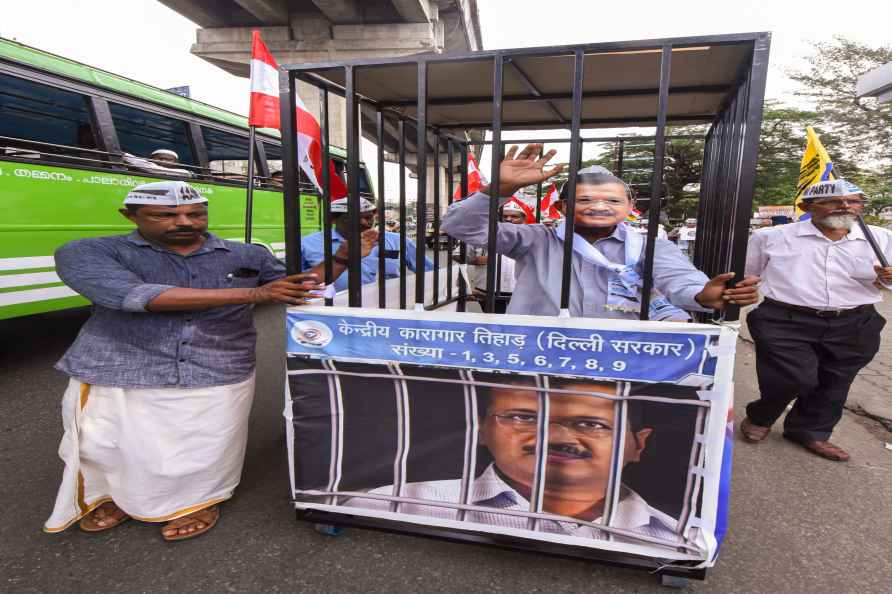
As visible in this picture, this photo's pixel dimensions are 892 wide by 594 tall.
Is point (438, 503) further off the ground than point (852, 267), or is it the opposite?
point (852, 267)

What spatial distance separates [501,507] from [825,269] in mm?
2574

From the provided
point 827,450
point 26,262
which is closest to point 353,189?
point 827,450

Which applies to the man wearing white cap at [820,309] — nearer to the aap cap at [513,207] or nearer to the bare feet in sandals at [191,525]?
the aap cap at [513,207]

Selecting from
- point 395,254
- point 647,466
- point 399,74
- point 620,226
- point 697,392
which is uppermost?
point 399,74

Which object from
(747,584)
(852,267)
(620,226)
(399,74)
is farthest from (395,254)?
(852,267)

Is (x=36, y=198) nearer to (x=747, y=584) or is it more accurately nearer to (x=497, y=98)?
(x=497, y=98)

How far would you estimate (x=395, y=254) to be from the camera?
347 cm

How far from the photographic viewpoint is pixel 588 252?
207 cm

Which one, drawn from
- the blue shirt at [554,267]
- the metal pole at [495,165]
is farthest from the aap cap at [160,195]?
the metal pole at [495,165]

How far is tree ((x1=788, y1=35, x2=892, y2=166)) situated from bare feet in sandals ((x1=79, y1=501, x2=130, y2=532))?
24710 millimetres

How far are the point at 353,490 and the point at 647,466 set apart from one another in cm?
114

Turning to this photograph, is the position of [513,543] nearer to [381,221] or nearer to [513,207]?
[381,221]

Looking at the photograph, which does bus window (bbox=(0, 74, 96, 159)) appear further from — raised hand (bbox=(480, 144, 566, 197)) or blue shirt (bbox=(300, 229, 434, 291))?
raised hand (bbox=(480, 144, 566, 197))

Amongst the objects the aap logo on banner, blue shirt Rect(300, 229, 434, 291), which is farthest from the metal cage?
blue shirt Rect(300, 229, 434, 291)
